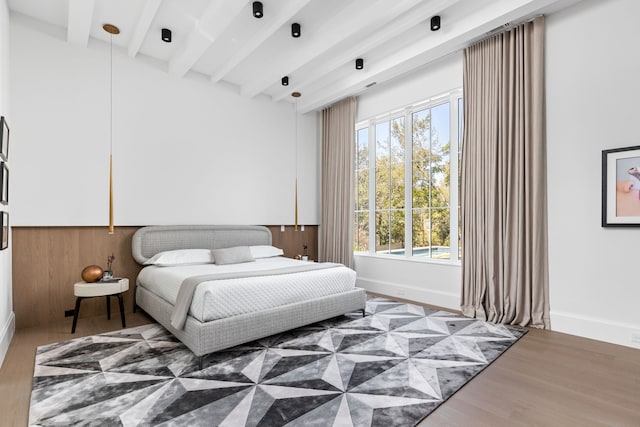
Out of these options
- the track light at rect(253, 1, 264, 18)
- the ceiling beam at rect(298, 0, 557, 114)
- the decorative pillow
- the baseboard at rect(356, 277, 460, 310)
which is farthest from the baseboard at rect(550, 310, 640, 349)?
the track light at rect(253, 1, 264, 18)

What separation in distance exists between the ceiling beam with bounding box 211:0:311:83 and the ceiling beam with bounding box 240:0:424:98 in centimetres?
50

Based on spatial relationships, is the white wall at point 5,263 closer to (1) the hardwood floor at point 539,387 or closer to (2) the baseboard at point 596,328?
(1) the hardwood floor at point 539,387

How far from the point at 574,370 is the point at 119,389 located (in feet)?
10.2

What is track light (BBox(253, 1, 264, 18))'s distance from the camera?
306cm

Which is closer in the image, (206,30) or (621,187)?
(621,187)

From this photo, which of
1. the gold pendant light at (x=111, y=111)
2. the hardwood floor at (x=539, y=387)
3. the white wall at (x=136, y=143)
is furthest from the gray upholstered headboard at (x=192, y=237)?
the hardwood floor at (x=539, y=387)

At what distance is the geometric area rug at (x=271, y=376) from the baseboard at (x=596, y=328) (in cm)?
43

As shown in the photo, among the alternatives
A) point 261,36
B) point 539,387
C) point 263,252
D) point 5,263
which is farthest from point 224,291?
point 261,36

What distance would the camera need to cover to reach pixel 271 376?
229 centimetres

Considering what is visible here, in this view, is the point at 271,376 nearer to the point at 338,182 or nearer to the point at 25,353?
the point at 25,353

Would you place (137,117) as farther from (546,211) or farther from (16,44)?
(546,211)

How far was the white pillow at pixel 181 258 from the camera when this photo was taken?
3721 millimetres

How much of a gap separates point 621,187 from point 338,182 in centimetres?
343

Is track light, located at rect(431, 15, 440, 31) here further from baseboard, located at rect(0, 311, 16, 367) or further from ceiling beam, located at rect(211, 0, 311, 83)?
baseboard, located at rect(0, 311, 16, 367)
